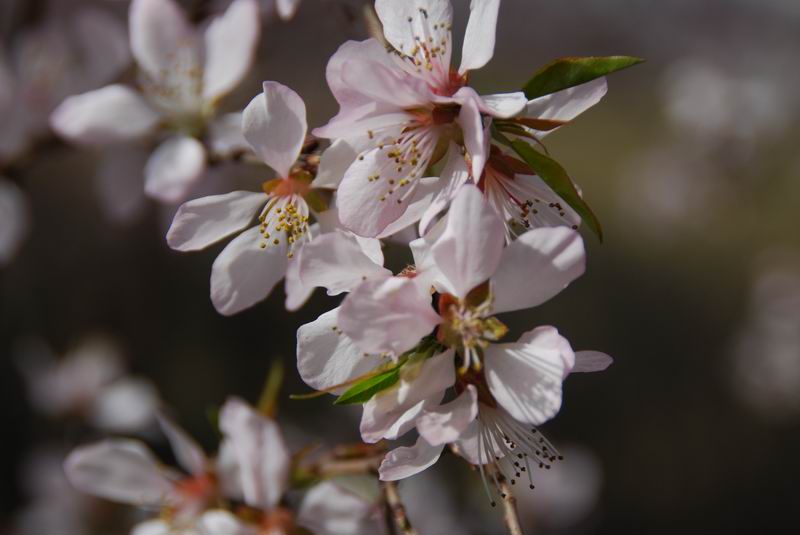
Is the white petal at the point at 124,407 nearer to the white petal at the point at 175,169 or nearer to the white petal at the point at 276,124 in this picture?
the white petal at the point at 175,169

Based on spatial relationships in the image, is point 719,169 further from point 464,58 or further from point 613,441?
point 464,58

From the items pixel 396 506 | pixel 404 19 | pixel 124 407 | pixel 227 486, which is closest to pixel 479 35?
pixel 404 19

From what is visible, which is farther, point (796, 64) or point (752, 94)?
point (796, 64)

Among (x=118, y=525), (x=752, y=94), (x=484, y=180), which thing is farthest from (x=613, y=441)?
(x=484, y=180)

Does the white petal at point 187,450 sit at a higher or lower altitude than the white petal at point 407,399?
lower

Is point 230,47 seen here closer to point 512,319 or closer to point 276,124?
point 276,124

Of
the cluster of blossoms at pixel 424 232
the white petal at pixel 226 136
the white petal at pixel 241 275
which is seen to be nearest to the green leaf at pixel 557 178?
the cluster of blossoms at pixel 424 232
